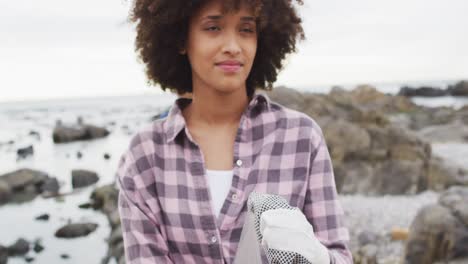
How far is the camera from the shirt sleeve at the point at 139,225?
157 centimetres

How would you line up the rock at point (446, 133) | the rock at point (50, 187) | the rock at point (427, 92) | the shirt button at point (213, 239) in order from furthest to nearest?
the rock at point (427, 92) → the rock at point (446, 133) → the rock at point (50, 187) → the shirt button at point (213, 239)

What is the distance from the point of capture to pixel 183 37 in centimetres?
185

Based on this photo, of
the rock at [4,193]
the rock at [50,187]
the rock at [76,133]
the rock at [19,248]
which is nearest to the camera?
the rock at [19,248]

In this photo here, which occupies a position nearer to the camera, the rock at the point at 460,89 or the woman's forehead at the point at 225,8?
the woman's forehead at the point at 225,8

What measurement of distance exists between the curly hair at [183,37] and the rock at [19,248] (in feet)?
20.0

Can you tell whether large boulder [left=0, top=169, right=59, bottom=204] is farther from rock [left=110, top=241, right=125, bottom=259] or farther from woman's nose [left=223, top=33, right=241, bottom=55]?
woman's nose [left=223, top=33, right=241, bottom=55]

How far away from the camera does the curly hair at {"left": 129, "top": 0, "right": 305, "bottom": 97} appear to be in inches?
68.3

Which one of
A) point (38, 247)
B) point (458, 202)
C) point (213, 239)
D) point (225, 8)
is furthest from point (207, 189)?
point (38, 247)

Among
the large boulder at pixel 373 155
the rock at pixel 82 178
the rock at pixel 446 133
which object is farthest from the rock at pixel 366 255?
the rock at pixel 82 178

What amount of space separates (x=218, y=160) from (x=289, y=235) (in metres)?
0.53

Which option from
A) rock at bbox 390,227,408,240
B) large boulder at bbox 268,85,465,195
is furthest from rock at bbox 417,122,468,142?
rock at bbox 390,227,408,240

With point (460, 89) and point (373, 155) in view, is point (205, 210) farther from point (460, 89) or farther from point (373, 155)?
point (460, 89)

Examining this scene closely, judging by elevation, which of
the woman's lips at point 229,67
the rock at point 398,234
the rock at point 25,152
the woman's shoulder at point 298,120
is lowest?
the rock at point 25,152

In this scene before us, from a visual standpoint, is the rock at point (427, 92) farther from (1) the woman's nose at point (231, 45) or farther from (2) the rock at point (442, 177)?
(1) the woman's nose at point (231, 45)
